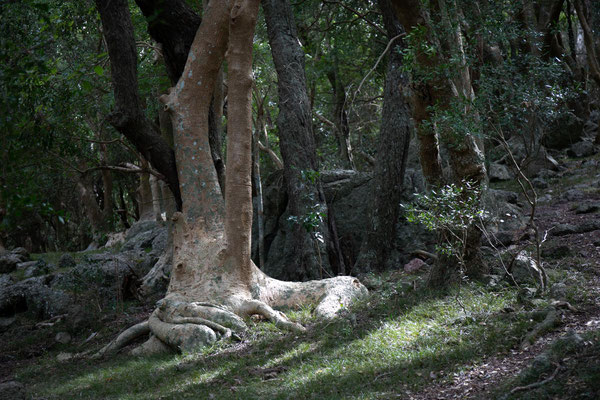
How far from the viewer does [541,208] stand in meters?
13.2

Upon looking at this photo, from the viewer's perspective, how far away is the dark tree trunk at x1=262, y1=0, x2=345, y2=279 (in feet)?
34.3

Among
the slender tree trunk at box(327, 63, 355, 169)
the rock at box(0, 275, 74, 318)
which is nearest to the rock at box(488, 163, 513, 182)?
the slender tree trunk at box(327, 63, 355, 169)

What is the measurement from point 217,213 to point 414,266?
357cm

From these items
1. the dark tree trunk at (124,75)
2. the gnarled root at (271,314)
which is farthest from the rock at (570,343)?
the dark tree trunk at (124,75)

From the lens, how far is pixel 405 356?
559 cm

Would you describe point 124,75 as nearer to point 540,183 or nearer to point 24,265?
point 24,265

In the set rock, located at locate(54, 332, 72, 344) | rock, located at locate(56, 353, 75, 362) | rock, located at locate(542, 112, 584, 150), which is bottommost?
rock, located at locate(56, 353, 75, 362)

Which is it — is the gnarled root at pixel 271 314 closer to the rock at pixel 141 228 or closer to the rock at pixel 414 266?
the rock at pixel 414 266

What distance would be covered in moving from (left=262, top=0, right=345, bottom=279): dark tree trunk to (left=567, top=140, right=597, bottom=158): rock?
35.4ft

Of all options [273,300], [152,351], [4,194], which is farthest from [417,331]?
[4,194]

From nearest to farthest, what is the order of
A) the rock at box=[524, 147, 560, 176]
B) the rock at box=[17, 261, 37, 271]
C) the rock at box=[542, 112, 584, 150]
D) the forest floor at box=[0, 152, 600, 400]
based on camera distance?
the forest floor at box=[0, 152, 600, 400] < the rock at box=[17, 261, 37, 271] < the rock at box=[524, 147, 560, 176] < the rock at box=[542, 112, 584, 150]

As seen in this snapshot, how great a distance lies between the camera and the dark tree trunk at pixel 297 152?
1046 centimetres

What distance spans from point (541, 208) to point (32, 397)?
1106 centimetres

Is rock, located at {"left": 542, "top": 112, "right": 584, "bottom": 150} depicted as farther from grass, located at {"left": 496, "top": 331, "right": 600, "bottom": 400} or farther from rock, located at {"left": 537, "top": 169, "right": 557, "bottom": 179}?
grass, located at {"left": 496, "top": 331, "right": 600, "bottom": 400}
